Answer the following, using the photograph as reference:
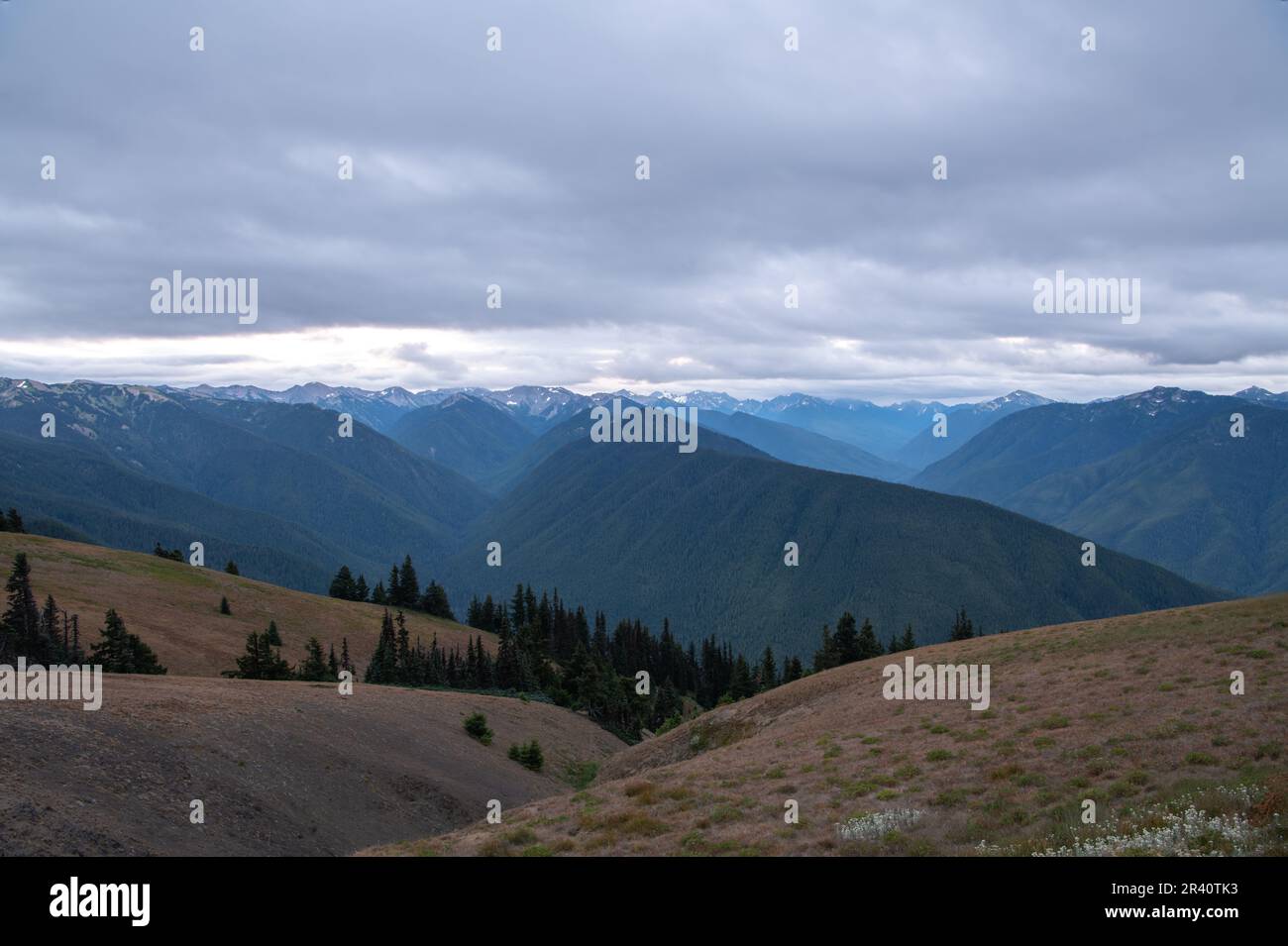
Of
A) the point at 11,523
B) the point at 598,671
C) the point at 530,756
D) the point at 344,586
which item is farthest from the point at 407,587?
the point at 530,756

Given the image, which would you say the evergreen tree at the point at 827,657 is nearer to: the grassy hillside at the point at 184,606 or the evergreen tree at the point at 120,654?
the grassy hillside at the point at 184,606

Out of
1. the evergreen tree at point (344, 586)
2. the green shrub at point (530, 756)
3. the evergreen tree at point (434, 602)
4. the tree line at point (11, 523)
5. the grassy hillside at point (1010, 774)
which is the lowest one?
the green shrub at point (530, 756)

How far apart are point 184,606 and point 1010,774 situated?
95387 mm

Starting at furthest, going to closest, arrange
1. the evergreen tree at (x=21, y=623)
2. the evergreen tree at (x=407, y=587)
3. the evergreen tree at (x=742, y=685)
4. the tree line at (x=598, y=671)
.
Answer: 1. the evergreen tree at (x=407, y=587)
2. the evergreen tree at (x=742, y=685)
3. the tree line at (x=598, y=671)
4. the evergreen tree at (x=21, y=623)

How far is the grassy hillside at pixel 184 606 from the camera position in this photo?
2854 inches

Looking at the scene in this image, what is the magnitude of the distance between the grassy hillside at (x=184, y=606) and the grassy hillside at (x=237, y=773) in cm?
3751

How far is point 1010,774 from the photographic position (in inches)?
749

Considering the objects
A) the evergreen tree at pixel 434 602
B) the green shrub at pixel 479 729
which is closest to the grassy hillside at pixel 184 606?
the evergreen tree at pixel 434 602

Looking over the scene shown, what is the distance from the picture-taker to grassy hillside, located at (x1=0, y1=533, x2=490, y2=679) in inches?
2854

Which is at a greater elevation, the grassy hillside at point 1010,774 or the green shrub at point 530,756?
the grassy hillside at point 1010,774

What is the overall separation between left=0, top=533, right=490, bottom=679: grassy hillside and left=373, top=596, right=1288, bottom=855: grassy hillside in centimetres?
6329
